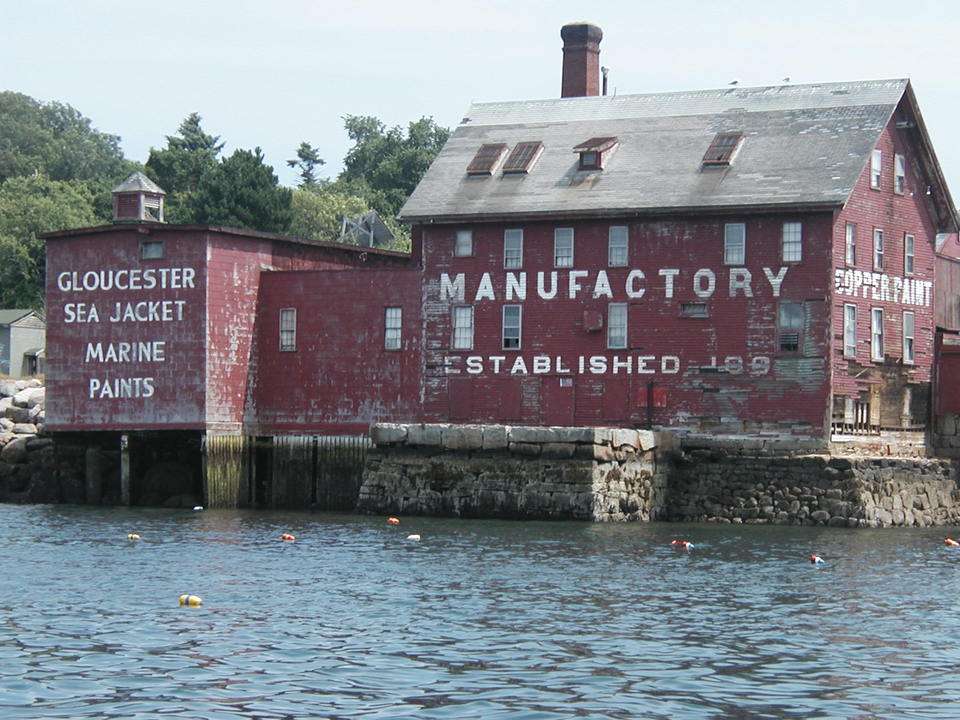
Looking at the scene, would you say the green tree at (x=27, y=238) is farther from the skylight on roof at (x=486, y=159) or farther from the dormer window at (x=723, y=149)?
the dormer window at (x=723, y=149)

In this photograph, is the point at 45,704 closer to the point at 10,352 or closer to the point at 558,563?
the point at 558,563

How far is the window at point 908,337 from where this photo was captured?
165 ft

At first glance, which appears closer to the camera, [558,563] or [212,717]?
[212,717]

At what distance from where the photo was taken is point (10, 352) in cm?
9088

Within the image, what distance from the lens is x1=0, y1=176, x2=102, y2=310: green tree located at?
101875mm

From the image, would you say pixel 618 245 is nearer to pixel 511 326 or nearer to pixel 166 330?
pixel 511 326

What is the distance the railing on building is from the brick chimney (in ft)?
47.6

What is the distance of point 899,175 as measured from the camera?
50875 mm

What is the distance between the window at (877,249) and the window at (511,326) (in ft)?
31.9

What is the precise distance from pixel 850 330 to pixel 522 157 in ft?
35.6

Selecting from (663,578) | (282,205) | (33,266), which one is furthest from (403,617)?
(33,266)

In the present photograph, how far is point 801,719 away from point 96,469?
3643 cm

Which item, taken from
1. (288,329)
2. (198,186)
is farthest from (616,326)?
(198,186)

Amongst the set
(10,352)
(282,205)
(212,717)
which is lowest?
(212,717)
